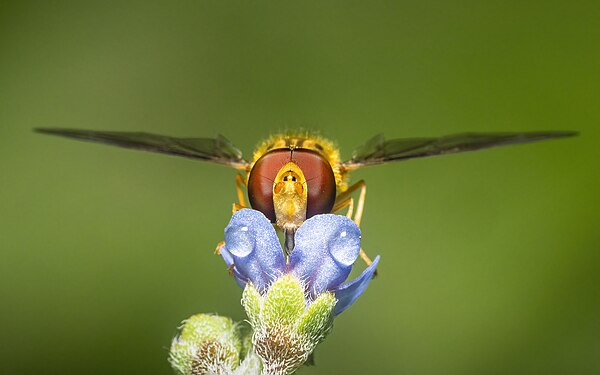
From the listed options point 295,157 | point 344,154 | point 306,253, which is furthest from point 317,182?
point 344,154

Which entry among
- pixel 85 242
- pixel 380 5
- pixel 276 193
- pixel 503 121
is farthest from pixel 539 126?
pixel 276 193

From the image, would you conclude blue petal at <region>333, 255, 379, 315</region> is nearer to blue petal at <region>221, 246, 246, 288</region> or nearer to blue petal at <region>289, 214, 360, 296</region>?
blue petal at <region>289, 214, 360, 296</region>

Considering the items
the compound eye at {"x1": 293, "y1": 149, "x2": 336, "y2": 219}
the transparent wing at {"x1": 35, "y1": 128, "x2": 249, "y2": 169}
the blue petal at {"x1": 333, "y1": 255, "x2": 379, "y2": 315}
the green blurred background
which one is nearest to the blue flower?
the blue petal at {"x1": 333, "y1": 255, "x2": 379, "y2": 315}

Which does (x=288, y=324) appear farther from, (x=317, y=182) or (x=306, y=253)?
(x=317, y=182)

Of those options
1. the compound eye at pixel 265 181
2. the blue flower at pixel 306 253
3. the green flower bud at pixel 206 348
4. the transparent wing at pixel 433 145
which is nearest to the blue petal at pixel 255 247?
the blue flower at pixel 306 253

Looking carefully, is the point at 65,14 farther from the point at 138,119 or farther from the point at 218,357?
the point at 218,357

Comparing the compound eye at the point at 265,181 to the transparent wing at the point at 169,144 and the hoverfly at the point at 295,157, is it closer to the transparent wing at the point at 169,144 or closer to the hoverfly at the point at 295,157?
the hoverfly at the point at 295,157
